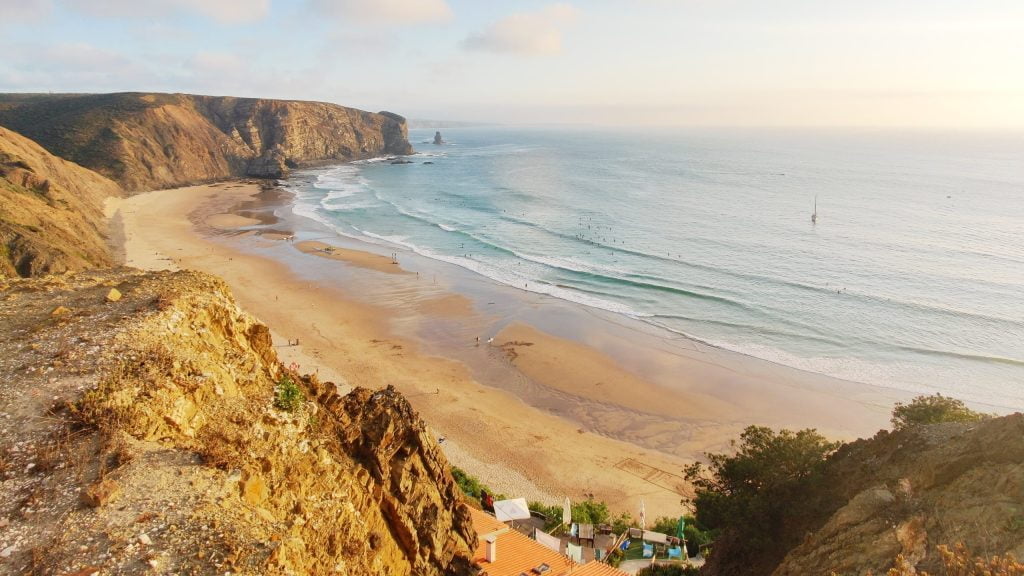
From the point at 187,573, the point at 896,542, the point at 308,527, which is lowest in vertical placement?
the point at 896,542

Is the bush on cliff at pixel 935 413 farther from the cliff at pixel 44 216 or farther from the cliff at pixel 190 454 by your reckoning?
the cliff at pixel 44 216

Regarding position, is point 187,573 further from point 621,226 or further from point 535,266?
point 621,226

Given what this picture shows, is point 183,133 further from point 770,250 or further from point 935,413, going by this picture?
point 935,413

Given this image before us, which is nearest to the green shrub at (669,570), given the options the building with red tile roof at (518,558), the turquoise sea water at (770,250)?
the building with red tile roof at (518,558)

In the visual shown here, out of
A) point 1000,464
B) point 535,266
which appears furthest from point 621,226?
point 1000,464

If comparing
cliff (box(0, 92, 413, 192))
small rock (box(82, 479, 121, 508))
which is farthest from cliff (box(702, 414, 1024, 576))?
cliff (box(0, 92, 413, 192))

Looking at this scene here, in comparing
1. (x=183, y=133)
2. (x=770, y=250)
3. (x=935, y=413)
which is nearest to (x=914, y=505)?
(x=935, y=413)

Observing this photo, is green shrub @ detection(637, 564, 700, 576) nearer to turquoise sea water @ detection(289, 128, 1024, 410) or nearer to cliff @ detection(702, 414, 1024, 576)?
cliff @ detection(702, 414, 1024, 576)
